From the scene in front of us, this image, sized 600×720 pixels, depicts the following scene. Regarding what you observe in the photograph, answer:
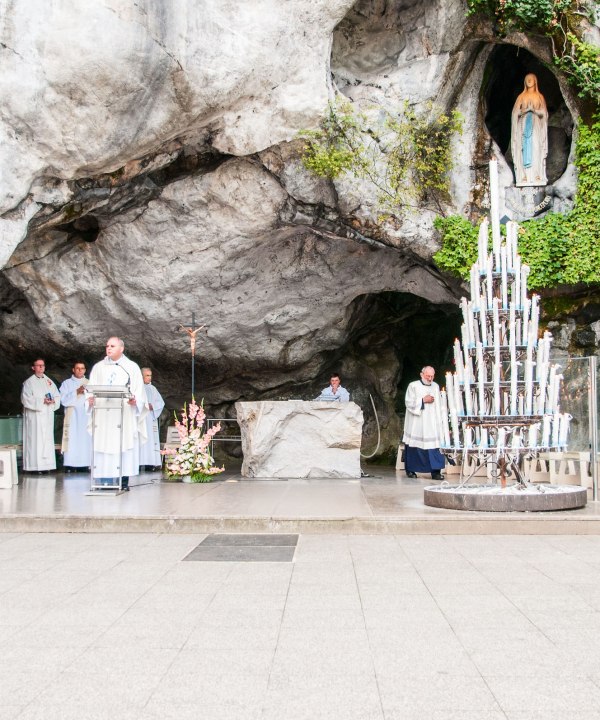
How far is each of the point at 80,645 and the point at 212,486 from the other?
21.9 feet

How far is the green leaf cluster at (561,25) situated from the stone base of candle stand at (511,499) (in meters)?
5.94

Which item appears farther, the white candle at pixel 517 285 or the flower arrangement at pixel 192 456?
the flower arrangement at pixel 192 456

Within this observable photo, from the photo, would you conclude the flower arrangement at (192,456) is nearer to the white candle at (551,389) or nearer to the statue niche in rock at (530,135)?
the white candle at (551,389)

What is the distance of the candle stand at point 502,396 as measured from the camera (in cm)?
756

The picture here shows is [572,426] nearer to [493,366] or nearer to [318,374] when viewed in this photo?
[493,366]

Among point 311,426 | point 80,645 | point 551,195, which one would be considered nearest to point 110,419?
point 311,426

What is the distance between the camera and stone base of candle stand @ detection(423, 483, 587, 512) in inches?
290

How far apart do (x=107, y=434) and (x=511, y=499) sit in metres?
4.81

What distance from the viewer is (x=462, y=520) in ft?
22.8

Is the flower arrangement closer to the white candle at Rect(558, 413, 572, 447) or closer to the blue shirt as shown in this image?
the blue shirt

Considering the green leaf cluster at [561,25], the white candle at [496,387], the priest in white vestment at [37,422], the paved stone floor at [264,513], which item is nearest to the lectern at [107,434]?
the paved stone floor at [264,513]

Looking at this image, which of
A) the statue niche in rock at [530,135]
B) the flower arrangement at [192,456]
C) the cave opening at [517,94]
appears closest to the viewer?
the flower arrangement at [192,456]

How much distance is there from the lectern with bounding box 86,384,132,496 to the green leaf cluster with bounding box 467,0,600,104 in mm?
6875

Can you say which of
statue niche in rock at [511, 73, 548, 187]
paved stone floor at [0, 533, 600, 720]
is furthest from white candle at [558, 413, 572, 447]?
statue niche in rock at [511, 73, 548, 187]
